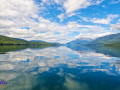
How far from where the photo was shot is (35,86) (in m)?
14.9

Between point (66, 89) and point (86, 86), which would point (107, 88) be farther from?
point (66, 89)

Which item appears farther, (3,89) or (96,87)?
(96,87)

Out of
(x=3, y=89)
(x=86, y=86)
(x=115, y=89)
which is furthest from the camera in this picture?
(x=86, y=86)

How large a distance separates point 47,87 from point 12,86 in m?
6.25

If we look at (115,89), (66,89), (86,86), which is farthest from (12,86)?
(115,89)

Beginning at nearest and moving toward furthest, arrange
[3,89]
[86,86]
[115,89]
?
[3,89], [115,89], [86,86]

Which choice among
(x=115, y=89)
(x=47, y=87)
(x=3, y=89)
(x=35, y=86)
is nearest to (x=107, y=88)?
(x=115, y=89)

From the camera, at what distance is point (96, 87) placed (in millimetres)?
15039

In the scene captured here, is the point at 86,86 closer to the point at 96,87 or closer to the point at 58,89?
the point at 96,87

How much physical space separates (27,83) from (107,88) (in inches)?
588

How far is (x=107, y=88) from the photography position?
48.0ft

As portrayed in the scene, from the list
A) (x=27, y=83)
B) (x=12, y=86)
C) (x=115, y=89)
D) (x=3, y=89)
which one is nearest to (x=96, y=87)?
(x=115, y=89)

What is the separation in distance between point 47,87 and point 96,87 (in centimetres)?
896

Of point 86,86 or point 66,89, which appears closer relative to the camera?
point 66,89
